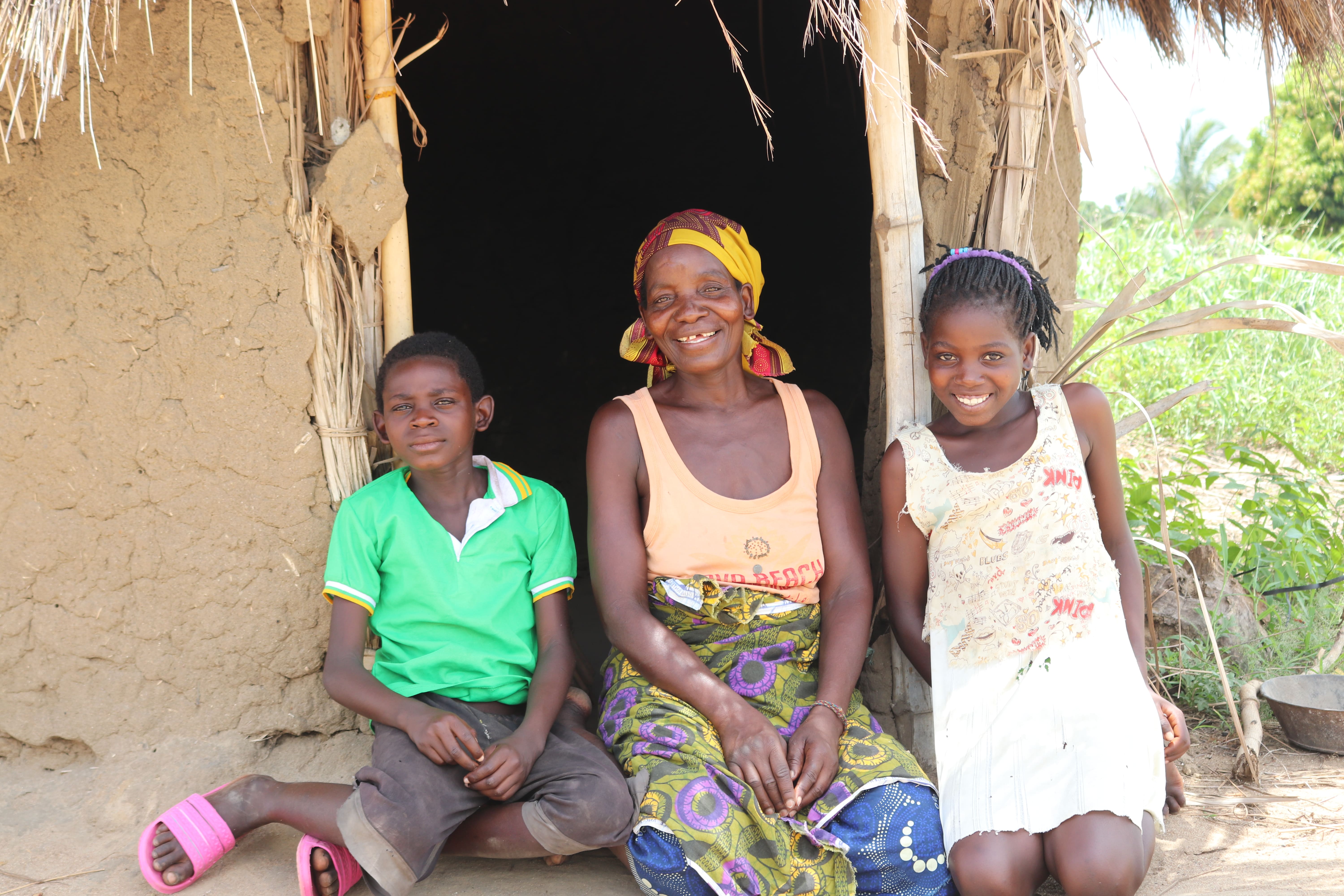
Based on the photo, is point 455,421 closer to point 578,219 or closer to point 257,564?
point 257,564

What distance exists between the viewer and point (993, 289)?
2.19 metres

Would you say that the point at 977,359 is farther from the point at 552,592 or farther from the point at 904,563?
A: the point at 552,592

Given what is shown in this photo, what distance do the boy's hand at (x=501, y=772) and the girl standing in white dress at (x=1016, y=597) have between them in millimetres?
822

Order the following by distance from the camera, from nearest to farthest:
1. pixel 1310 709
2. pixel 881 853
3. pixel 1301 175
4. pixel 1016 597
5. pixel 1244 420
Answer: pixel 881 853, pixel 1016 597, pixel 1310 709, pixel 1244 420, pixel 1301 175

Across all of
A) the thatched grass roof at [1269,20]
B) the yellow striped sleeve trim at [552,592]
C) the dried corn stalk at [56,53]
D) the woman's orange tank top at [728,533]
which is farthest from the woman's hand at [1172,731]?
the dried corn stalk at [56,53]

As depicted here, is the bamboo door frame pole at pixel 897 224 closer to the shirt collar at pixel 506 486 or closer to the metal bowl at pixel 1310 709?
the shirt collar at pixel 506 486

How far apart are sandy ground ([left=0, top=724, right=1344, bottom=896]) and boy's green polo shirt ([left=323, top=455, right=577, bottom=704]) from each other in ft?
1.23

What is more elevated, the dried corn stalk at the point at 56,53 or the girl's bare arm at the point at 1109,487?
the dried corn stalk at the point at 56,53

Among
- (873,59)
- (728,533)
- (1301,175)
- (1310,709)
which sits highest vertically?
(1301,175)

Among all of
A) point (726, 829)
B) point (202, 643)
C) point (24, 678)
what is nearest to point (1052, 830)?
point (726, 829)

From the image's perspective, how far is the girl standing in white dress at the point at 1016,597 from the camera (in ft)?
6.30

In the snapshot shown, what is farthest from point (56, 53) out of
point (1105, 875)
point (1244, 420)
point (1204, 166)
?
point (1204, 166)

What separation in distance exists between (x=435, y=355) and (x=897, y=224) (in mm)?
1132

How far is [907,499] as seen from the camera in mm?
2234
